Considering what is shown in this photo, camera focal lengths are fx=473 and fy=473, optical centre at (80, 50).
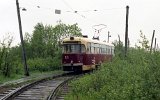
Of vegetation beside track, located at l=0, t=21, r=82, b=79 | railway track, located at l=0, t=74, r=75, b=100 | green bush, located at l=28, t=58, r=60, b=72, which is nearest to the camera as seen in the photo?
railway track, located at l=0, t=74, r=75, b=100

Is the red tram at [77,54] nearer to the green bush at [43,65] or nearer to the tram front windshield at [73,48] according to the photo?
the tram front windshield at [73,48]

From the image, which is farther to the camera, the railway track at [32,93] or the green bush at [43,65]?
the green bush at [43,65]

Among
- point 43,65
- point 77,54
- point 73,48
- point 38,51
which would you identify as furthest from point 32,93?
point 38,51

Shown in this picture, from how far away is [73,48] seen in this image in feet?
117

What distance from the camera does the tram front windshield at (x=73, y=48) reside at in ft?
116

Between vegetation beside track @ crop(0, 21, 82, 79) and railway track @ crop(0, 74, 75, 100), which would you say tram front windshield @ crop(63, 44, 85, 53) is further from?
railway track @ crop(0, 74, 75, 100)

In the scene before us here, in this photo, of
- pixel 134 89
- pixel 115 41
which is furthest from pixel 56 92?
pixel 115 41

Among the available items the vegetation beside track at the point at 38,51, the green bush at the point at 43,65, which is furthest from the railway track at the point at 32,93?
the green bush at the point at 43,65

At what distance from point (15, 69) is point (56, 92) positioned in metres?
15.0

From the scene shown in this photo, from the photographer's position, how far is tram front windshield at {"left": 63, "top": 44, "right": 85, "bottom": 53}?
1396 inches

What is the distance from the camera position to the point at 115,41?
74062mm

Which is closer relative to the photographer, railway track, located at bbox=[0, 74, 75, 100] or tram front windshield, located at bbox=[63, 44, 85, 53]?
railway track, located at bbox=[0, 74, 75, 100]

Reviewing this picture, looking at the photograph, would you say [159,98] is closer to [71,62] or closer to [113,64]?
[113,64]

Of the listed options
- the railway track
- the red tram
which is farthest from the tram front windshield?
the railway track
